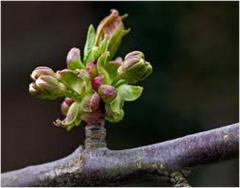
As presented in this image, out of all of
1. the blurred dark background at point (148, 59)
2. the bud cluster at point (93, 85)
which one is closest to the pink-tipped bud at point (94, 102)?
the bud cluster at point (93, 85)

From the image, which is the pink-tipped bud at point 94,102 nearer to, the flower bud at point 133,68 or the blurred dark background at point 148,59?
the flower bud at point 133,68

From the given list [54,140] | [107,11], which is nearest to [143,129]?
[54,140]

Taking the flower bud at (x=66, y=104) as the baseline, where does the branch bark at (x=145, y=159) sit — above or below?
below

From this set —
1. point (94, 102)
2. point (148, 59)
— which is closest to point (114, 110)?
point (94, 102)

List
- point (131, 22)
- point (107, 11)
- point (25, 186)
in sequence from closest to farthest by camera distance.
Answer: point (25, 186), point (131, 22), point (107, 11)

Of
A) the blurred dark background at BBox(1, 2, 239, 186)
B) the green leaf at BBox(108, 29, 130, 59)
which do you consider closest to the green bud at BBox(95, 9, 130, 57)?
the green leaf at BBox(108, 29, 130, 59)

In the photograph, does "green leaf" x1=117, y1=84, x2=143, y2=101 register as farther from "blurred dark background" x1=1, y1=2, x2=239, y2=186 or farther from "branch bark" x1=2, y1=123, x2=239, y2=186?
"blurred dark background" x1=1, y1=2, x2=239, y2=186

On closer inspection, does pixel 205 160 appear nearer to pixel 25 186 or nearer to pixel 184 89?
pixel 25 186
